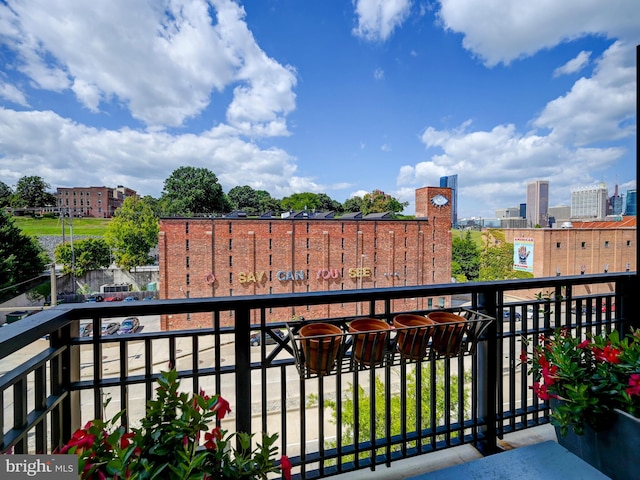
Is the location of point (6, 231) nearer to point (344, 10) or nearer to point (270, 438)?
point (344, 10)

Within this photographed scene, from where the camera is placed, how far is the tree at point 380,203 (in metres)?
29.3

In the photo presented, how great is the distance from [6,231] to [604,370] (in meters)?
17.5

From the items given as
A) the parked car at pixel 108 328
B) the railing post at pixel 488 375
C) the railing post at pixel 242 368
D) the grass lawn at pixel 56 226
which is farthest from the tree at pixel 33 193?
the railing post at pixel 488 375

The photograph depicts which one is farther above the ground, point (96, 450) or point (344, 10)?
point (344, 10)

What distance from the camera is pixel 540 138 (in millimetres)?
18469

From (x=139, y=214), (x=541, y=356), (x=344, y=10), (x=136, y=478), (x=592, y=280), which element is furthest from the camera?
(x=139, y=214)

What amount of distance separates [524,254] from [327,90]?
13007 millimetres

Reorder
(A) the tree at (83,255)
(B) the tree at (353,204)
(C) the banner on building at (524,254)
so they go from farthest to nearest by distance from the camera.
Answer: (B) the tree at (353,204) < (A) the tree at (83,255) < (C) the banner on building at (524,254)

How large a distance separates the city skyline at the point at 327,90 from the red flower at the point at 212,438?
2025 mm

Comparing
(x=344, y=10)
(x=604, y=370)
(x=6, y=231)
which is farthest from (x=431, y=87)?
(x=6, y=231)

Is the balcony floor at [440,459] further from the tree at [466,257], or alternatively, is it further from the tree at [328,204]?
the tree at [328,204]

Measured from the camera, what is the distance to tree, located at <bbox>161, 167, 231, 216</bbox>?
26.1 metres

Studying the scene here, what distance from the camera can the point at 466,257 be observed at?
79.0ft

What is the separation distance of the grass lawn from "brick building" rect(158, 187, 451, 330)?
26.7 feet
